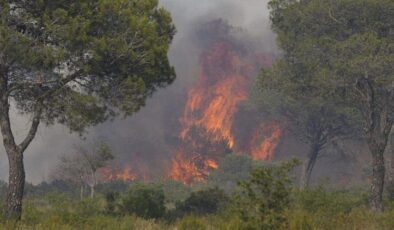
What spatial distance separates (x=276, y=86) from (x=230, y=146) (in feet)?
128

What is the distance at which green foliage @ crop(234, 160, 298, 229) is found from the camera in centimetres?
988

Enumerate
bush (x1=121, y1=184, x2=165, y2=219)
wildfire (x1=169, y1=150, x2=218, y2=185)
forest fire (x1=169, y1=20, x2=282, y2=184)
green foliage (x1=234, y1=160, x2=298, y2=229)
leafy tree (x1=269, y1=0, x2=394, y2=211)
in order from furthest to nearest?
forest fire (x1=169, y1=20, x2=282, y2=184), wildfire (x1=169, y1=150, x2=218, y2=185), leafy tree (x1=269, y1=0, x2=394, y2=211), bush (x1=121, y1=184, x2=165, y2=219), green foliage (x1=234, y1=160, x2=298, y2=229)

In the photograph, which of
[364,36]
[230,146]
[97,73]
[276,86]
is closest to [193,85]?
[230,146]

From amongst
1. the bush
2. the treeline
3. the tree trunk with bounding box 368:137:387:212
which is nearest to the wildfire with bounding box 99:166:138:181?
the treeline

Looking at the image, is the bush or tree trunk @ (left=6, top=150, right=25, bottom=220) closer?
tree trunk @ (left=6, top=150, right=25, bottom=220)

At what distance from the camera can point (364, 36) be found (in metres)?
25.4

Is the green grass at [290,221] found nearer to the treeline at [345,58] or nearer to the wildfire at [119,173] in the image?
the treeline at [345,58]

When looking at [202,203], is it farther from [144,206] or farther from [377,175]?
[377,175]

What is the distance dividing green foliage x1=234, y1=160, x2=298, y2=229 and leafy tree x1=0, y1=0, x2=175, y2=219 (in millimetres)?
7876

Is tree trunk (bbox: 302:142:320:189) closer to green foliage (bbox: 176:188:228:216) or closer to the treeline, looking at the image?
the treeline

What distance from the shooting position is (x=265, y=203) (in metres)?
10.3

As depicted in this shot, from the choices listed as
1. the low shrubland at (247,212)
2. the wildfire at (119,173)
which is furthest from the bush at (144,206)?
the wildfire at (119,173)

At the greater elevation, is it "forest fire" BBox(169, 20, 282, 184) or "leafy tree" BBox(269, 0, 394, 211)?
"forest fire" BBox(169, 20, 282, 184)

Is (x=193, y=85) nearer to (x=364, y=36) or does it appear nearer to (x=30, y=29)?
(x=364, y=36)
